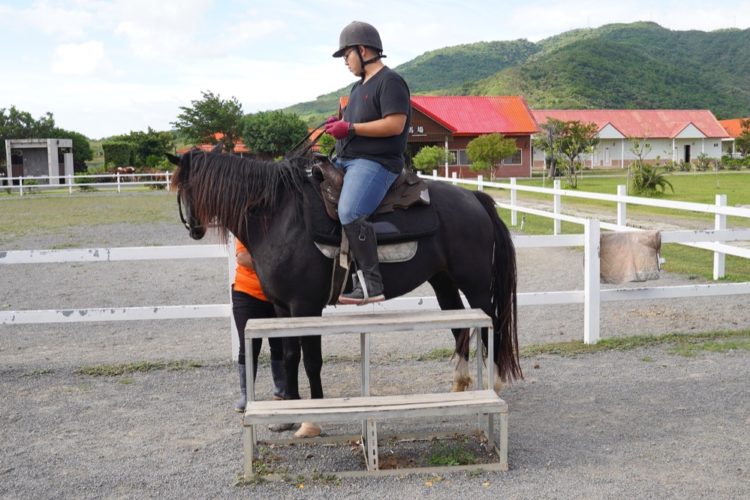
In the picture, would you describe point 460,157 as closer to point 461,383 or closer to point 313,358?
point 461,383

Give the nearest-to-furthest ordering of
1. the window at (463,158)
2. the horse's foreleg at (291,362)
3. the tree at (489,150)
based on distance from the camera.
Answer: the horse's foreleg at (291,362)
the tree at (489,150)
the window at (463,158)

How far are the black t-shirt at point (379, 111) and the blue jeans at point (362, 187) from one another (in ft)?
0.20

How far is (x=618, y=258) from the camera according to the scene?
707cm

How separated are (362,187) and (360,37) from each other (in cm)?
95

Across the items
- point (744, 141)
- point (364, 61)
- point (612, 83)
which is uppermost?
point (612, 83)

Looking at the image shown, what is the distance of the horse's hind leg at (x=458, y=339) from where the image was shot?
5.22 m

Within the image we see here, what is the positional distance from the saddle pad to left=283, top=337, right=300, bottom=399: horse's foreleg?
69cm

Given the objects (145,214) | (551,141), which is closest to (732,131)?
(551,141)

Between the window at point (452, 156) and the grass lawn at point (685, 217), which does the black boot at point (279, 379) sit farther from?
the window at point (452, 156)

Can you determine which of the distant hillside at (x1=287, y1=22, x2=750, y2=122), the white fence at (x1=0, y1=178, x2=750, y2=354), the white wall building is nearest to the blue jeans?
the white fence at (x1=0, y1=178, x2=750, y2=354)

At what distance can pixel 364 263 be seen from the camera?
14.6 feet

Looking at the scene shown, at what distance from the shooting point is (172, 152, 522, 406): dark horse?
4.56 m

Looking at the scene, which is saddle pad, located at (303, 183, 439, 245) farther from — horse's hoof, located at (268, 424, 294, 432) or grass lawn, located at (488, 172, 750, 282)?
grass lawn, located at (488, 172, 750, 282)

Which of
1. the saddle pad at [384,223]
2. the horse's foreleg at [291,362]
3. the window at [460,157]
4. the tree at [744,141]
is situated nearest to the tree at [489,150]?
the window at [460,157]
